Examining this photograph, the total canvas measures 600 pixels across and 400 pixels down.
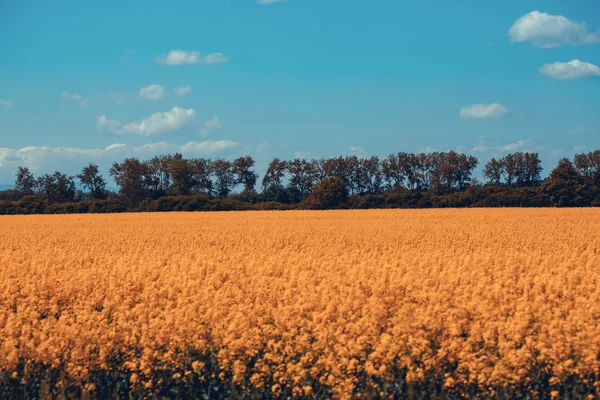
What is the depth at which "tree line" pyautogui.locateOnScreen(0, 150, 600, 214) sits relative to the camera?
60.8 metres

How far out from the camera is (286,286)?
11.0 metres

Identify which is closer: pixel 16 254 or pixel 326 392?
pixel 326 392

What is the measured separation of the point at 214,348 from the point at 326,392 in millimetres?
1661

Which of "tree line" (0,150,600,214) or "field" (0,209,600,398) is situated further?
"tree line" (0,150,600,214)

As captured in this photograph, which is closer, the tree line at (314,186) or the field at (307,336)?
the field at (307,336)

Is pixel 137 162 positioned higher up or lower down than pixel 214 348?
higher up

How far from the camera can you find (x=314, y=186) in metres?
65.1

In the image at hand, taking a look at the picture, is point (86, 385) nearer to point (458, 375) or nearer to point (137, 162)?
point (458, 375)

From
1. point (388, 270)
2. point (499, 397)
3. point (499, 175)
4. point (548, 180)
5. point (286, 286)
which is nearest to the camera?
point (499, 397)

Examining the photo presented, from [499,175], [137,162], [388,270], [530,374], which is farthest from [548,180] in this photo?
[530,374]

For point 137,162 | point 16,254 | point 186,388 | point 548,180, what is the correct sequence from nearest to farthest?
1. point 186,388
2. point 16,254
3. point 548,180
4. point 137,162

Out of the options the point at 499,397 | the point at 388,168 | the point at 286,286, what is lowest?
the point at 499,397

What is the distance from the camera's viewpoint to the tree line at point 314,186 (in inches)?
2393

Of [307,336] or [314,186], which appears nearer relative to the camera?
[307,336]
